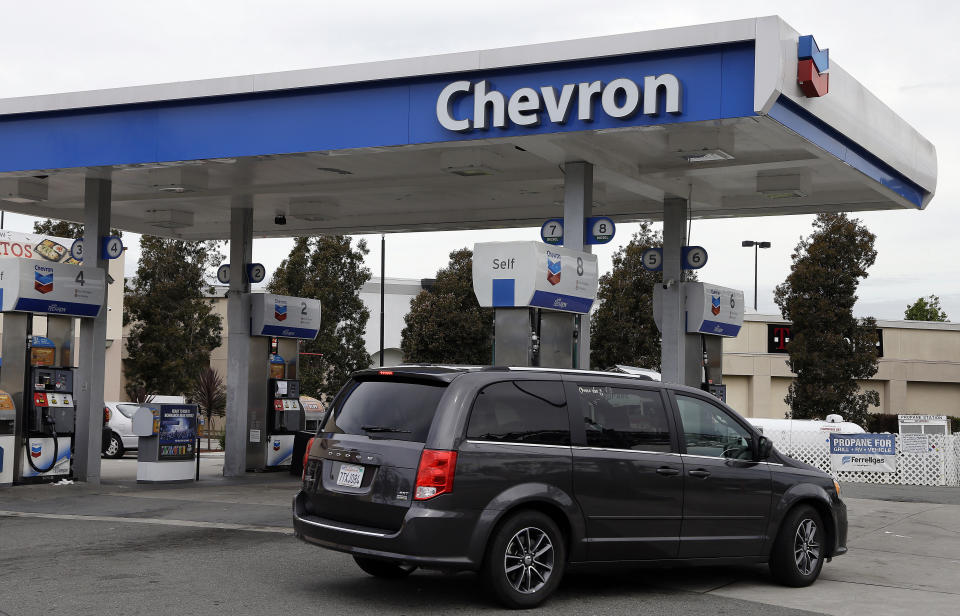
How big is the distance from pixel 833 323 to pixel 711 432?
25.8 metres

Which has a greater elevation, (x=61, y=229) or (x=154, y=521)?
(x=61, y=229)

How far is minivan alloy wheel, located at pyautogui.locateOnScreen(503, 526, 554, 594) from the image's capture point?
776cm

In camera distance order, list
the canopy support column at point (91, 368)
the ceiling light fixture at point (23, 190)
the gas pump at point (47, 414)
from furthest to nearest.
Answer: the ceiling light fixture at point (23, 190)
the canopy support column at point (91, 368)
the gas pump at point (47, 414)

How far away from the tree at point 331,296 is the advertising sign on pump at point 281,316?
1644cm

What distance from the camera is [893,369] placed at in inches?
1802

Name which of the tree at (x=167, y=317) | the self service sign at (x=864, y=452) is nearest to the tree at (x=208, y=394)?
the tree at (x=167, y=317)

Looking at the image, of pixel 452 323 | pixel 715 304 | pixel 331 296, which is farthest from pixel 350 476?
pixel 452 323

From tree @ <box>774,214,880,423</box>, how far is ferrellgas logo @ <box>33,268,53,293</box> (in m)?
23.7

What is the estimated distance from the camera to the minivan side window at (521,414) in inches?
307

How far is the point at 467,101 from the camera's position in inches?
527

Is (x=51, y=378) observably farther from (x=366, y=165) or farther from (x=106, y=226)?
(x=366, y=165)

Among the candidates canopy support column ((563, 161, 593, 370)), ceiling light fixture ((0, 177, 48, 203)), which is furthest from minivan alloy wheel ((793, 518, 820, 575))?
ceiling light fixture ((0, 177, 48, 203))

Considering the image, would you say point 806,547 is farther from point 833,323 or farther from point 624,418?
point 833,323

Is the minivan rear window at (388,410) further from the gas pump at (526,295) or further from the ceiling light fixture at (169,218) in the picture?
the ceiling light fixture at (169,218)
